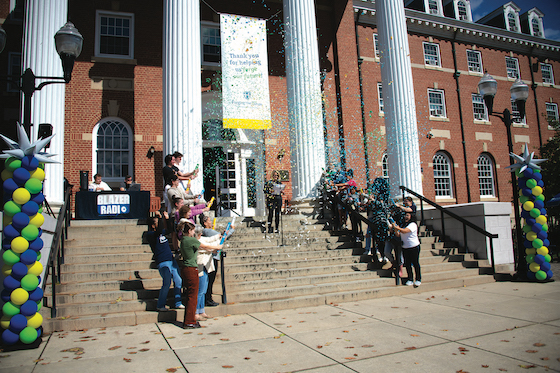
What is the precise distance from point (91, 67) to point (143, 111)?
8.24 ft

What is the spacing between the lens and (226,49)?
523 inches

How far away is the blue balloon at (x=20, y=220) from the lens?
5.35 m

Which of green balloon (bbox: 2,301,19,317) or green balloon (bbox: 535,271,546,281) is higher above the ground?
green balloon (bbox: 2,301,19,317)

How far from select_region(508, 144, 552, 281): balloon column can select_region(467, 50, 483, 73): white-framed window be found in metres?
17.2

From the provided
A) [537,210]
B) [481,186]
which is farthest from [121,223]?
[481,186]

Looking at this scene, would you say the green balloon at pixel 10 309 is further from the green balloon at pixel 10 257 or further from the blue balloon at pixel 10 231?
the blue balloon at pixel 10 231

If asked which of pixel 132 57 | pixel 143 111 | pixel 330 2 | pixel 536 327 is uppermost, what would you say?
pixel 330 2

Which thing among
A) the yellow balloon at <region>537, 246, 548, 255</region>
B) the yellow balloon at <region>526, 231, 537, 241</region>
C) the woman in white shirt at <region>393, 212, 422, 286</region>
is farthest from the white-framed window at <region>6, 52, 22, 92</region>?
the yellow balloon at <region>537, 246, 548, 255</region>

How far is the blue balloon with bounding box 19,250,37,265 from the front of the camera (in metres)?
5.33

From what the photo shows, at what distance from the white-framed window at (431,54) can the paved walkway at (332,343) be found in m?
19.2

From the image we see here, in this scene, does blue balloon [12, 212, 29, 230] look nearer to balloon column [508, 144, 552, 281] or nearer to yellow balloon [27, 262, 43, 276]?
yellow balloon [27, 262, 43, 276]

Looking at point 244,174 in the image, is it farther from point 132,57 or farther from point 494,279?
point 494,279

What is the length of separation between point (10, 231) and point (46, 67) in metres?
8.40

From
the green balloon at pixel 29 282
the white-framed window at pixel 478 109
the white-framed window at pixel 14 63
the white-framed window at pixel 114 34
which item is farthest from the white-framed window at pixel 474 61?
the green balloon at pixel 29 282
